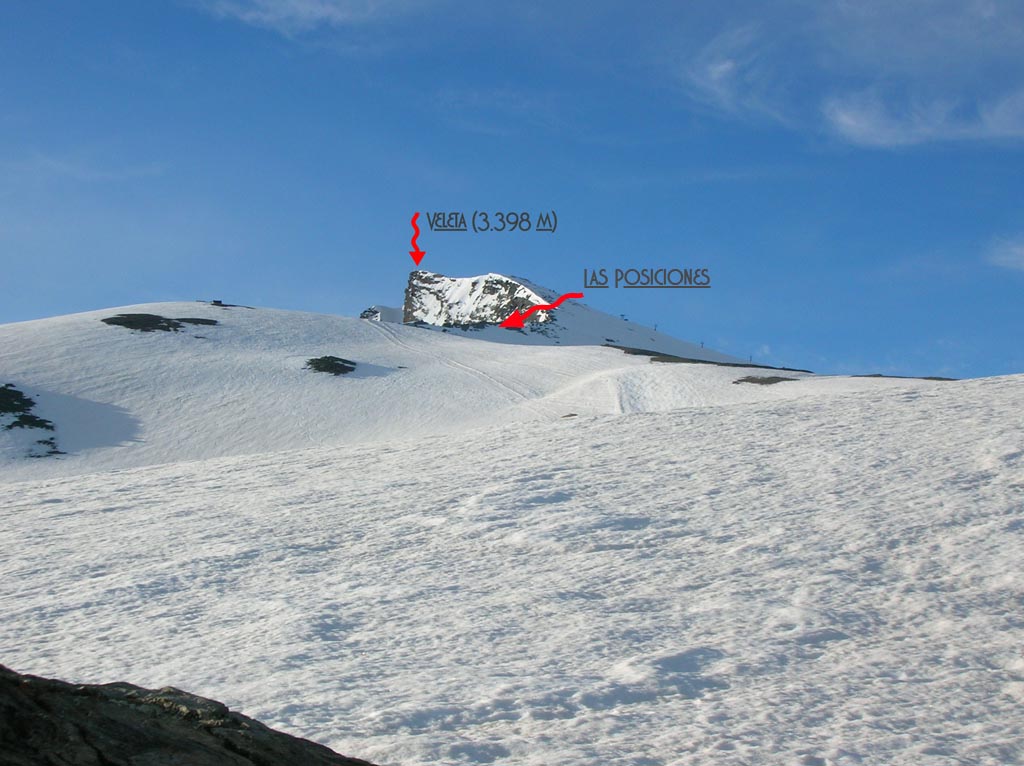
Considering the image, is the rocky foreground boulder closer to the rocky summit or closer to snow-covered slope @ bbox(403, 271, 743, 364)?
snow-covered slope @ bbox(403, 271, 743, 364)

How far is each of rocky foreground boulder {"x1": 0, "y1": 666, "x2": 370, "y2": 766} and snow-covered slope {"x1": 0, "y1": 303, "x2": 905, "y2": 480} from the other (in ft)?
96.1

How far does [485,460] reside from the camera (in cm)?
1977

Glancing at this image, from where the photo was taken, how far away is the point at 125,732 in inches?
178

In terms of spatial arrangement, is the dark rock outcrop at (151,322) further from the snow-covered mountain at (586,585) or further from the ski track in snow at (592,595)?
the ski track in snow at (592,595)

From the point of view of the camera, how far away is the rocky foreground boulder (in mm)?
4191

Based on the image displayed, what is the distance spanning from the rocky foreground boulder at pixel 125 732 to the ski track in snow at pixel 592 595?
2166mm

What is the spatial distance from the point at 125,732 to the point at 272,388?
4369cm

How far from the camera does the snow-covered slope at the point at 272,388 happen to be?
38656 millimetres

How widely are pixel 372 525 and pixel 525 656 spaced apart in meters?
6.32

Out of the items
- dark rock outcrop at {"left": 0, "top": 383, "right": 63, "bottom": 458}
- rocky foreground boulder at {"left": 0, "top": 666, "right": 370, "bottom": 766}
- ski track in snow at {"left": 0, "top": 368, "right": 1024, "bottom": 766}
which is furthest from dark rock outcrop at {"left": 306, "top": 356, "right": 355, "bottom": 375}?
rocky foreground boulder at {"left": 0, "top": 666, "right": 370, "bottom": 766}

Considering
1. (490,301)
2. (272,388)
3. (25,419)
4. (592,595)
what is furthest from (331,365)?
(490,301)

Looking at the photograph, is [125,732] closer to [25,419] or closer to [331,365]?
[25,419]

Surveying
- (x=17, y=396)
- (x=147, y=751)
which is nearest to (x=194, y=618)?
(x=147, y=751)

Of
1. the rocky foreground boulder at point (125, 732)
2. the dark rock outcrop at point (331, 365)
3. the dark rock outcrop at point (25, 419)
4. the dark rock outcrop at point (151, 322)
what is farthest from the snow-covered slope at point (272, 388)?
the rocky foreground boulder at point (125, 732)
